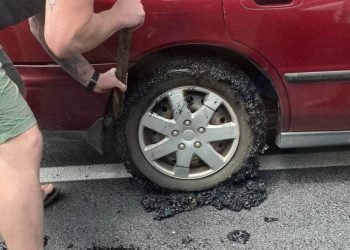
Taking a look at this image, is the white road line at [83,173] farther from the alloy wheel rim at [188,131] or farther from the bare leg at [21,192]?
the bare leg at [21,192]

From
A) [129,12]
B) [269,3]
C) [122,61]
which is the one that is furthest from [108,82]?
[269,3]

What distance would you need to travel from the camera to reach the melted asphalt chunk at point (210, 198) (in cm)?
284

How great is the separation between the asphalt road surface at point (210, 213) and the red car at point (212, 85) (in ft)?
0.86

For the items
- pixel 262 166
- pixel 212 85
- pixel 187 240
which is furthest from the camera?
pixel 262 166

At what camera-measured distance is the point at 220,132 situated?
2791 mm

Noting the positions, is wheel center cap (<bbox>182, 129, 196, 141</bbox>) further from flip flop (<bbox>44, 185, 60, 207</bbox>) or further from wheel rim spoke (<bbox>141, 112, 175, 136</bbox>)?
flip flop (<bbox>44, 185, 60, 207</bbox>)

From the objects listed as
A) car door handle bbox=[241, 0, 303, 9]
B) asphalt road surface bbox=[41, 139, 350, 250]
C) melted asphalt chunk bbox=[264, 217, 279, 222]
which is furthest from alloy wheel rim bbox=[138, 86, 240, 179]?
car door handle bbox=[241, 0, 303, 9]

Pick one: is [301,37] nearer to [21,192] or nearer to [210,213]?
[210,213]

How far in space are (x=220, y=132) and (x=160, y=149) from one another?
13.2 inches

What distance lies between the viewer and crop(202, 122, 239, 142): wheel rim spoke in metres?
2.78

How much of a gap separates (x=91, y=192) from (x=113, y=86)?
83 centimetres

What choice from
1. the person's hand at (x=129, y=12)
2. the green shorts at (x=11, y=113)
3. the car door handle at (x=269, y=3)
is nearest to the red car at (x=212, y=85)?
the car door handle at (x=269, y=3)

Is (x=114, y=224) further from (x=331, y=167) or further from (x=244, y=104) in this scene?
(x=331, y=167)

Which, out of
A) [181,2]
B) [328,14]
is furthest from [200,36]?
[328,14]
